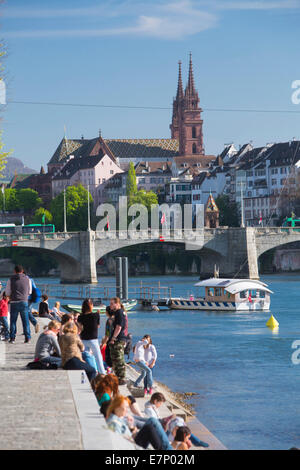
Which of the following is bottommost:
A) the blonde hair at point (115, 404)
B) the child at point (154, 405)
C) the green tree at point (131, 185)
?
the child at point (154, 405)

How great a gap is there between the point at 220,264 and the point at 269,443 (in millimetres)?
78513

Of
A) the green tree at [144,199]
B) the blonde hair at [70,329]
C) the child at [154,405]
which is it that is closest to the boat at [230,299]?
the blonde hair at [70,329]

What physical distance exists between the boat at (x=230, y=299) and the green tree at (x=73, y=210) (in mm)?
71985

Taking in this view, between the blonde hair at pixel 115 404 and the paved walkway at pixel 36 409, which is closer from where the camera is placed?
the paved walkway at pixel 36 409

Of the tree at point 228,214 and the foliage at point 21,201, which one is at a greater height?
the foliage at point 21,201

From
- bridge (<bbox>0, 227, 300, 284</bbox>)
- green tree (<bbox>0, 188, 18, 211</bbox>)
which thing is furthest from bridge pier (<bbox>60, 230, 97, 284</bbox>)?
green tree (<bbox>0, 188, 18, 211</bbox>)

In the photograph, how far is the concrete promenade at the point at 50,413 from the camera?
1111 cm

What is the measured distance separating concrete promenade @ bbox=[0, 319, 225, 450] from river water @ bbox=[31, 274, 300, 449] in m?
2.82

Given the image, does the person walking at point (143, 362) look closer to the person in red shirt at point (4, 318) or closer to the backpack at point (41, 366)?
the person in red shirt at point (4, 318)

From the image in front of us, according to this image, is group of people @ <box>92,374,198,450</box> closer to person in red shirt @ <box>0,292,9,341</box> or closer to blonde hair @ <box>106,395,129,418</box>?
blonde hair @ <box>106,395,129,418</box>

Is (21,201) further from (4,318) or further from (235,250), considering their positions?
(4,318)

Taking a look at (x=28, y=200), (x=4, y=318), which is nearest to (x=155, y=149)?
(x=28, y=200)

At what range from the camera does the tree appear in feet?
444
